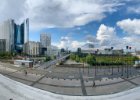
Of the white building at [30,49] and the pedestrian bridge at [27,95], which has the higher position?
the white building at [30,49]

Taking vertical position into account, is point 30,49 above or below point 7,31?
below

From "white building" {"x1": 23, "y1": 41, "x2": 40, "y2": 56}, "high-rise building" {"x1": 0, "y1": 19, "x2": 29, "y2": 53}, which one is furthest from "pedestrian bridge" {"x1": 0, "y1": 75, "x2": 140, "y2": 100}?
"white building" {"x1": 23, "y1": 41, "x2": 40, "y2": 56}

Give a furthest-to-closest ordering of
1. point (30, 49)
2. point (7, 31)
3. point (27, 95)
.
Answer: point (30, 49), point (7, 31), point (27, 95)

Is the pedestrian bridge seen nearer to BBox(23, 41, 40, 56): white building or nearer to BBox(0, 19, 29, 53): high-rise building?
BBox(0, 19, 29, 53): high-rise building

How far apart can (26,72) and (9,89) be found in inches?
56.6

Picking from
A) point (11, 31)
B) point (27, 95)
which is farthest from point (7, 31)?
point (27, 95)

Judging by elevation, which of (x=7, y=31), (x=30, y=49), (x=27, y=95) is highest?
(x=7, y=31)

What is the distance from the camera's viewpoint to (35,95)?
216 cm

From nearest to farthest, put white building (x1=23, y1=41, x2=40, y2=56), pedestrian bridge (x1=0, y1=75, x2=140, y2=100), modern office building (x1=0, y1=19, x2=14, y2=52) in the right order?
pedestrian bridge (x1=0, y1=75, x2=140, y2=100) < modern office building (x1=0, y1=19, x2=14, y2=52) < white building (x1=23, y1=41, x2=40, y2=56)

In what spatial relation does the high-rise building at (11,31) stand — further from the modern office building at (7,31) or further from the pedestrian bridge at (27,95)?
the pedestrian bridge at (27,95)

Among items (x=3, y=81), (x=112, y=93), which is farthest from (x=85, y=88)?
(x=3, y=81)

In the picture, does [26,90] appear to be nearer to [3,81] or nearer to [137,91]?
[3,81]

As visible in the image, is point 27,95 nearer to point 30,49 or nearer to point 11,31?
point 11,31

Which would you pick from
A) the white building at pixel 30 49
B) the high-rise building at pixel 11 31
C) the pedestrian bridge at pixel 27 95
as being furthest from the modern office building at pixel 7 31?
the pedestrian bridge at pixel 27 95
